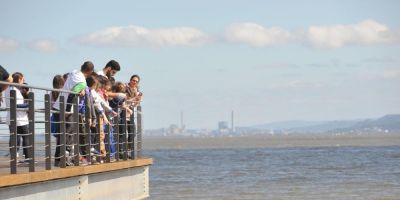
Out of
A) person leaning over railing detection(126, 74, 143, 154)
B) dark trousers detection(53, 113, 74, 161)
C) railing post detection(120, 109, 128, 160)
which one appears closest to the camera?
dark trousers detection(53, 113, 74, 161)

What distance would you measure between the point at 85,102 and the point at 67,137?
0.92 m

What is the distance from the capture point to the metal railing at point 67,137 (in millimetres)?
11618

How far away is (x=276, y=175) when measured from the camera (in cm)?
4166

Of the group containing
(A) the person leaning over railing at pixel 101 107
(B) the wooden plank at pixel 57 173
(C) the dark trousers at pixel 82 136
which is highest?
(A) the person leaning over railing at pixel 101 107

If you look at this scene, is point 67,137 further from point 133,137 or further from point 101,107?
point 133,137

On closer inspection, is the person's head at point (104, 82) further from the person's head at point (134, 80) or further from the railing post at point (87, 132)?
the person's head at point (134, 80)

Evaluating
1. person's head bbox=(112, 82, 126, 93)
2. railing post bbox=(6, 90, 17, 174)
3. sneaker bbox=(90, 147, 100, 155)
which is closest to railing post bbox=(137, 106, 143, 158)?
person's head bbox=(112, 82, 126, 93)

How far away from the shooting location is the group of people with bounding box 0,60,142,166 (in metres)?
14.0

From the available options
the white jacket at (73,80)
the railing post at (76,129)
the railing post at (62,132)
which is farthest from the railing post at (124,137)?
the railing post at (62,132)

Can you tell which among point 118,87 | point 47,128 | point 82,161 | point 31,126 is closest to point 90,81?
point 82,161

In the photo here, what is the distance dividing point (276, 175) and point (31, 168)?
30.2 m

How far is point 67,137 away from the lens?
13.9 metres

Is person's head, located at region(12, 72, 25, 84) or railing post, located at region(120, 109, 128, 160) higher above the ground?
person's head, located at region(12, 72, 25, 84)

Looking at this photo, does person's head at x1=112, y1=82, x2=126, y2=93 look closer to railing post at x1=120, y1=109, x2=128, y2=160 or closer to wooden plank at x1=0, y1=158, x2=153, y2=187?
railing post at x1=120, y1=109, x2=128, y2=160
